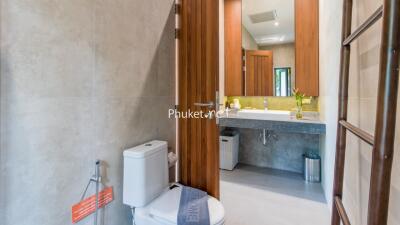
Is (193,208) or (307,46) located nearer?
(193,208)

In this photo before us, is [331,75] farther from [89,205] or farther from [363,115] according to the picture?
[89,205]

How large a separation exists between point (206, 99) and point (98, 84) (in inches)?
33.6

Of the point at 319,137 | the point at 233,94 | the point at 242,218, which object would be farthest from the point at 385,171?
the point at 233,94

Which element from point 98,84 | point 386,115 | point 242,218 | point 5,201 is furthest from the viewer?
point 242,218

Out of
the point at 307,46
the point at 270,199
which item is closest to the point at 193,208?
the point at 270,199

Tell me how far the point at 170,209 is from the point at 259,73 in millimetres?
2451

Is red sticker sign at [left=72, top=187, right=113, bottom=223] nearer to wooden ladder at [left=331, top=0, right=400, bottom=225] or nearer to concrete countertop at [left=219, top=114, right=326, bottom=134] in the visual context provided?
wooden ladder at [left=331, top=0, right=400, bottom=225]

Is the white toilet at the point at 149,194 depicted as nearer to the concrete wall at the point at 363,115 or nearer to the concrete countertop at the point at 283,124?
the concrete wall at the point at 363,115

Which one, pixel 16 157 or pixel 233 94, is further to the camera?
pixel 233 94

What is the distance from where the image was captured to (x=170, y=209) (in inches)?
52.9

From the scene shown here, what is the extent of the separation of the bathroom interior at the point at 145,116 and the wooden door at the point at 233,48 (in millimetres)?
770

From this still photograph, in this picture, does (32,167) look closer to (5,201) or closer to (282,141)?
(5,201)

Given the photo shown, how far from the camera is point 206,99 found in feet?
5.90

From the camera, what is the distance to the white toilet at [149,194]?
130 centimetres
